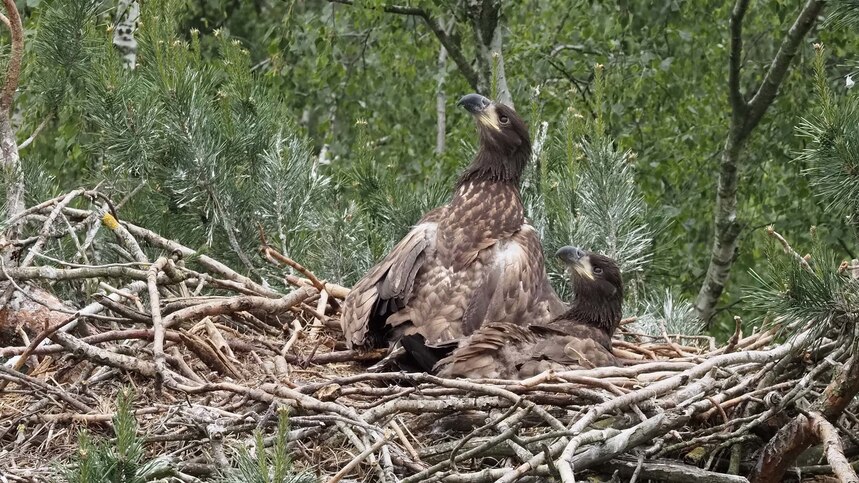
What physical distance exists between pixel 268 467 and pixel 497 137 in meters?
3.24

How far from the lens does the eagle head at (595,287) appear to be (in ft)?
20.1

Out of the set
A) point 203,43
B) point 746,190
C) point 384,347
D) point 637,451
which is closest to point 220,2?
point 203,43

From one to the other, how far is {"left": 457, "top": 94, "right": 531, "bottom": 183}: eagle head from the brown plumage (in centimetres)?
84

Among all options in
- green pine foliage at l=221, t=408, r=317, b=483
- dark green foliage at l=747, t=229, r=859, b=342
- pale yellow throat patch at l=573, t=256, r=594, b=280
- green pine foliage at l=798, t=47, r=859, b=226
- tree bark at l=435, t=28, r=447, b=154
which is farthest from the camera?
tree bark at l=435, t=28, r=447, b=154

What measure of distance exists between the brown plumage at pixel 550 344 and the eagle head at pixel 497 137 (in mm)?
835

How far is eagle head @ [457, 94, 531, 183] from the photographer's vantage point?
671 centimetres

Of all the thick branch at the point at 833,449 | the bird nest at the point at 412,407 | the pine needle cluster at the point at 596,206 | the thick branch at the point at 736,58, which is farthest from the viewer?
the thick branch at the point at 736,58

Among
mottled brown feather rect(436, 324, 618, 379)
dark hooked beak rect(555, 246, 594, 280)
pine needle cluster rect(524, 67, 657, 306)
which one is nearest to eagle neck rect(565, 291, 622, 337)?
dark hooked beak rect(555, 246, 594, 280)

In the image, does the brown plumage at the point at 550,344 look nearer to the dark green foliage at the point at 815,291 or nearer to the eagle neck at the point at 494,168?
the eagle neck at the point at 494,168

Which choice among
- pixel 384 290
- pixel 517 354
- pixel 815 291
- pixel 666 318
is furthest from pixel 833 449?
pixel 666 318

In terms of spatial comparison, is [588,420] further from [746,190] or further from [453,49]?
[746,190]

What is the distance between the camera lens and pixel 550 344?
5.62 m

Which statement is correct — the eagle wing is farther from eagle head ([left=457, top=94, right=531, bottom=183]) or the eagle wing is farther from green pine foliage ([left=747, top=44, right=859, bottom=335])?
green pine foliage ([left=747, top=44, right=859, bottom=335])

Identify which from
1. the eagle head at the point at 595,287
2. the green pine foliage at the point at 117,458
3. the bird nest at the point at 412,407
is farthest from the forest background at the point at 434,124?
the green pine foliage at the point at 117,458
